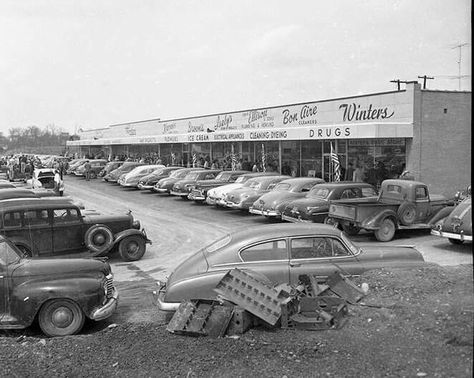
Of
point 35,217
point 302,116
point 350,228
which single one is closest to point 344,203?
point 350,228

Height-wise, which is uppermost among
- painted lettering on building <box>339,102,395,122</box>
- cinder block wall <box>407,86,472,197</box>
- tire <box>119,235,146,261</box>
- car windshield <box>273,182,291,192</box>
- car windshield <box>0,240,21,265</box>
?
painted lettering on building <box>339,102,395,122</box>

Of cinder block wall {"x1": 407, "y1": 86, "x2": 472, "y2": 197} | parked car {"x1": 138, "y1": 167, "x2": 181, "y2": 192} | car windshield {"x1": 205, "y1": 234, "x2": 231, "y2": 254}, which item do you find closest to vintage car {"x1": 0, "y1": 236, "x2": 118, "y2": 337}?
car windshield {"x1": 205, "y1": 234, "x2": 231, "y2": 254}

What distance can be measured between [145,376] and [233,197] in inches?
565

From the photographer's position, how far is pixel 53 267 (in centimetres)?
702

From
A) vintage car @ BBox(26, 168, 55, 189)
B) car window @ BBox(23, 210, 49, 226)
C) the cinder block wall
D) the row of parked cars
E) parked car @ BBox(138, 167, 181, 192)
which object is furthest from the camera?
parked car @ BBox(138, 167, 181, 192)

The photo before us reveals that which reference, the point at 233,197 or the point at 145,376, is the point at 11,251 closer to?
the point at 145,376

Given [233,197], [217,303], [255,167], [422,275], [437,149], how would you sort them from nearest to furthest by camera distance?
1. [217,303]
2. [422,275]
3. [233,197]
4. [437,149]
5. [255,167]

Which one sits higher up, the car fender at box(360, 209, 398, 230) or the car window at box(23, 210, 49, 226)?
the car window at box(23, 210, 49, 226)

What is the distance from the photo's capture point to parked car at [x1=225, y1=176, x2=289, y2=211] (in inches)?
718

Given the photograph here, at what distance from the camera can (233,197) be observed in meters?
18.8

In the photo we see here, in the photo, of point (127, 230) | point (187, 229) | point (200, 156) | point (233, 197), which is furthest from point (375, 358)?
point (200, 156)

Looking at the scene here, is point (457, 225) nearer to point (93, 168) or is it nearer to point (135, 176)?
point (135, 176)

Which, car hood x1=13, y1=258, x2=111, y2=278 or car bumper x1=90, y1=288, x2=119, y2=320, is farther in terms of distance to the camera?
car hood x1=13, y1=258, x2=111, y2=278

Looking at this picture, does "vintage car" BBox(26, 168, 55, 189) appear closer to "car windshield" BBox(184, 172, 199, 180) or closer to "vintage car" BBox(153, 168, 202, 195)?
"vintage car" BBox(153, 168, 202, 195)
